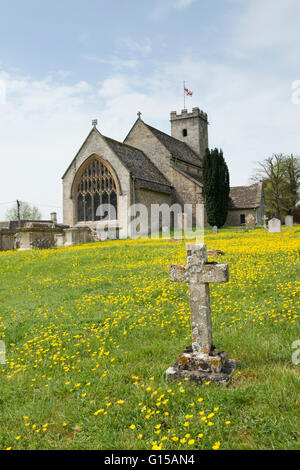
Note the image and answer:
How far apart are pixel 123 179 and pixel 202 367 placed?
25252 millimetres

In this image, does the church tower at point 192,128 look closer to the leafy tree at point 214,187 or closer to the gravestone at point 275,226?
the leafy tree at point 214,187

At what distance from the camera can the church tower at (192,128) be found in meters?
42.5

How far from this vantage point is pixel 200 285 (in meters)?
4.22

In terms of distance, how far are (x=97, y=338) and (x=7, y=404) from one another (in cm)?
174

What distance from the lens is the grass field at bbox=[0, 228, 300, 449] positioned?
121 inches

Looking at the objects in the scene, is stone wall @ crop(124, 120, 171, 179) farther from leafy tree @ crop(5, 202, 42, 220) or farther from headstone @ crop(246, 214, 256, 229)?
leafy tree @ crop(5, 202, 42, 220)

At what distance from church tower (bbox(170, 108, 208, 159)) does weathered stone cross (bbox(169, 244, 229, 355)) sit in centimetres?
3963

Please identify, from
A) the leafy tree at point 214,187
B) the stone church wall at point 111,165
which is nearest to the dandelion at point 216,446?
the stone church wall at point 111,165

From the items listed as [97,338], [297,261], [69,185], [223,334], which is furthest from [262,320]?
[69,185]

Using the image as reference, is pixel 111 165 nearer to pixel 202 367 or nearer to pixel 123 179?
pixel 123 179

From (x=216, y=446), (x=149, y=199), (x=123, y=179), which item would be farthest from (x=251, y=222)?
(x=216, y=446)

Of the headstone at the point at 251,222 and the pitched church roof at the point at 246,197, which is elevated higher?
the pitched church roof at the point at 246,197

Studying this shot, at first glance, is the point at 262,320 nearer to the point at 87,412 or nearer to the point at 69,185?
the point at 87,412

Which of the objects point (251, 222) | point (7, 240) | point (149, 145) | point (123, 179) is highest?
point (149, 145)
